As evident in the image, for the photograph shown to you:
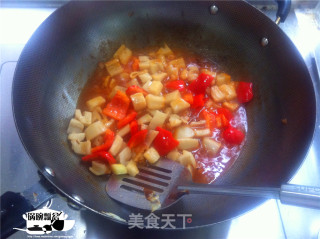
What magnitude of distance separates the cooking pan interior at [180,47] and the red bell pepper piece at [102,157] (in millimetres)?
41

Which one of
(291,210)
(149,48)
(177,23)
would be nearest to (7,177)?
(149,48)

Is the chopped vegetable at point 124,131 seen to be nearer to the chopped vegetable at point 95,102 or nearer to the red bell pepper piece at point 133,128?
the red bell pepper piece at point 133,128

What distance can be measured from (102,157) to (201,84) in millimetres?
553

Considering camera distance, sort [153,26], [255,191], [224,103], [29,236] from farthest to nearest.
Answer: [153,26], [224,103], [29,236], [255,191]

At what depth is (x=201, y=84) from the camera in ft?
4.35

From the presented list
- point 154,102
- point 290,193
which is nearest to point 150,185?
point 154,102

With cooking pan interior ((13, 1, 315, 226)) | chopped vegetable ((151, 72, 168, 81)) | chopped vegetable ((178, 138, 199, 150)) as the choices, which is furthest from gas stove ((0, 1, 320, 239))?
chopped vegetable ((151, 72, 168, 81))

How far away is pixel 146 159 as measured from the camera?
1.15 meters

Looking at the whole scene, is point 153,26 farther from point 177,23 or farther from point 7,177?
point 7,177

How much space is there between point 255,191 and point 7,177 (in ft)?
3.09

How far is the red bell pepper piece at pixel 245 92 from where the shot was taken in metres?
1.31

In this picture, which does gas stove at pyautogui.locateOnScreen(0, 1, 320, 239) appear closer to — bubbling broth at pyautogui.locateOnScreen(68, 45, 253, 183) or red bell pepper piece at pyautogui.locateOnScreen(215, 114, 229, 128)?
bubbling broth at pyautogui.locateOnScreen(68, 45, 253, 183)

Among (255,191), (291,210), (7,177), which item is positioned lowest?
(291,210)

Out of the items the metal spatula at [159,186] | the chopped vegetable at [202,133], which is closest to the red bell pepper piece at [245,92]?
the chopped vegetable at [202,133]
